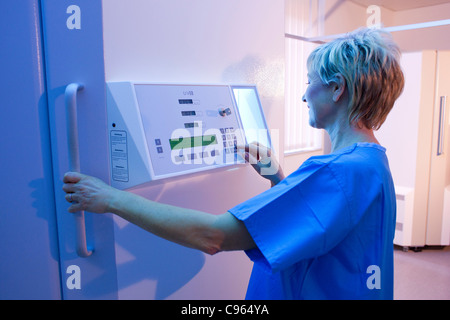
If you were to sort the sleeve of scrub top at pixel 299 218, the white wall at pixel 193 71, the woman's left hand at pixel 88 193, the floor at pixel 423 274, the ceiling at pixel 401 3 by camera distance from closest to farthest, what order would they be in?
the sleeve of scrub top at pixel 299 218 → the woman's left hand at pixel 88 193 → the white wall at pixel 193 71 → the floor at pixel 423 274 → the ceiling at pixel 401 3

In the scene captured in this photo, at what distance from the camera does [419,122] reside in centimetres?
326

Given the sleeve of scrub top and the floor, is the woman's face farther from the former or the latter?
the floor

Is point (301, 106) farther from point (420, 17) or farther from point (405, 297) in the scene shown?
point (420, 17)

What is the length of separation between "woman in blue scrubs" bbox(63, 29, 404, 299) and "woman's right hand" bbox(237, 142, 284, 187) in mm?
291

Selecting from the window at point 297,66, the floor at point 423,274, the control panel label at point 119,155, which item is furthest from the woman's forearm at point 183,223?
the window at point 297,66

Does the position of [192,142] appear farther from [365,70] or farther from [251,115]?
[365,70]

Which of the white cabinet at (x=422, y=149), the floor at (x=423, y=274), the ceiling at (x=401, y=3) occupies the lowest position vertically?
the floor at (x=423, y=274)

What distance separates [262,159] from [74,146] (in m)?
0.62

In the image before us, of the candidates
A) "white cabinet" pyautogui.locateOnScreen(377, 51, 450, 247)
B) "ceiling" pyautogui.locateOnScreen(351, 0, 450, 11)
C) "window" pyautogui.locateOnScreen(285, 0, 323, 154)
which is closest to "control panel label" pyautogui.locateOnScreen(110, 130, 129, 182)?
"window" pyautogui.locateOnScreen(285, 0, 323, 154)

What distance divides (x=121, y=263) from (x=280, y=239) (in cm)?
48

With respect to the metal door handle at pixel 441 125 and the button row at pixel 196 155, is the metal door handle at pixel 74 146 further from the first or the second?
the metal door handle at pixel 441 125

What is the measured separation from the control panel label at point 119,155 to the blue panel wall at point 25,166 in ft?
0.62

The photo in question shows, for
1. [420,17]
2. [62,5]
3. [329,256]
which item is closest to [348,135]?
[329,256]

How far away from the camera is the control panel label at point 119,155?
94 cm
